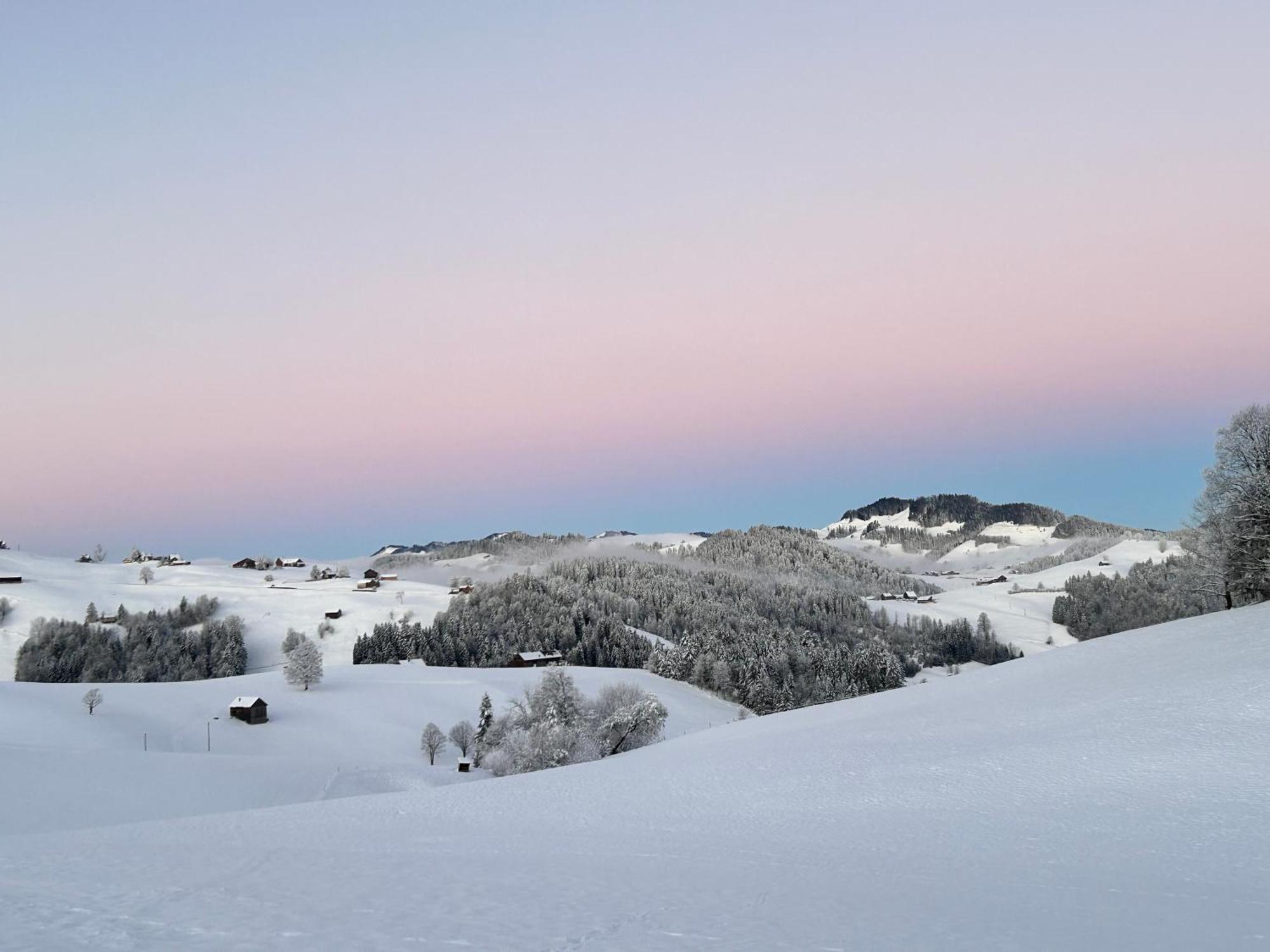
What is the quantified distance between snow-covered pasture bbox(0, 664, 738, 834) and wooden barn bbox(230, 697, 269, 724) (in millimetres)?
798

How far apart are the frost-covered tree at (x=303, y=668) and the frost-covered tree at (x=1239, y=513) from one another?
86.9 m

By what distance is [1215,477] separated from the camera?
40719 millimetres

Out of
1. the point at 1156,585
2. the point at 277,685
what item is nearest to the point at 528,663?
the point at 277,685

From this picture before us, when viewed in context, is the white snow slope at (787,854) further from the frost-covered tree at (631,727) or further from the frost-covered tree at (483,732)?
the frost-covered tree at (483,732)

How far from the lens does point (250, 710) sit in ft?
250

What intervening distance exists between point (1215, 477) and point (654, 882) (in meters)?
42.5

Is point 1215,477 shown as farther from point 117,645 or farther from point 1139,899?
point 117,645

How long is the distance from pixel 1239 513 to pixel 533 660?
4201 inches

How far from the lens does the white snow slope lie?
929cm

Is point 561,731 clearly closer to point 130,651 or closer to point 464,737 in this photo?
point 464,737

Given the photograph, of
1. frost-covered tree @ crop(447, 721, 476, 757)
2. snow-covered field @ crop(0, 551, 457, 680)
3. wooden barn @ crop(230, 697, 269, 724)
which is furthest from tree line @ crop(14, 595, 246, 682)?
frost-covered tree @ crop(447, 721, 476, 757)

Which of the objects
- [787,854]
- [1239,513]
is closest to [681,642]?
[1239,513]

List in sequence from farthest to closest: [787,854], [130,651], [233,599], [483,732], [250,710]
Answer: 1. [233,599]
2. [130,651]
3. [250,710]
4. [483,732]
5. [787,854]

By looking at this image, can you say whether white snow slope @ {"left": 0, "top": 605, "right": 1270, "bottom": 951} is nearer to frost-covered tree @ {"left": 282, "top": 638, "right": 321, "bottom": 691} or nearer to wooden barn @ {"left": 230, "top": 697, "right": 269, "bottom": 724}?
wooden barn @ {"left": 230, "top": 697, "right": 269, "bottom": 724}
